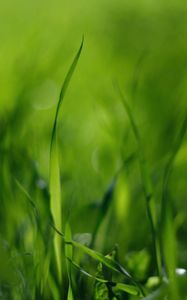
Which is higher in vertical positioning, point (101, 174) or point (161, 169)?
point (161, 169)

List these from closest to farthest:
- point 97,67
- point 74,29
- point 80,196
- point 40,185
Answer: point 40,185 → point 80,196 → point 97,67 → point 74,29

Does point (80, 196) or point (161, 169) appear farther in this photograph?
point (80, 196)

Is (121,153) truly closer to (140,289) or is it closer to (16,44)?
(140,289)

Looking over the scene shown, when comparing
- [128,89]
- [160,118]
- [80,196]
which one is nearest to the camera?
[80,196]

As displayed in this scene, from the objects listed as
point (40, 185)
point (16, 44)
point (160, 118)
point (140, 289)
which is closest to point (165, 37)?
point (16, 44)

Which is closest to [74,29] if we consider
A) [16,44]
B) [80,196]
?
[16,44]

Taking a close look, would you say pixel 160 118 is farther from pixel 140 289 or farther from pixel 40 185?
pixel 140 289
